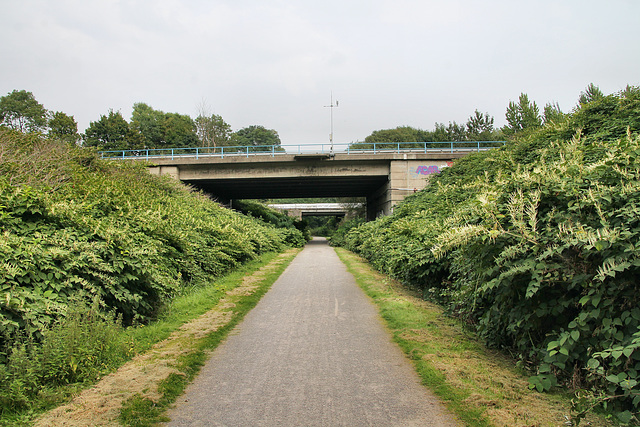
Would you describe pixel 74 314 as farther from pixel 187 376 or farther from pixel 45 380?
pixel 187 376

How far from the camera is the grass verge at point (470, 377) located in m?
3.75

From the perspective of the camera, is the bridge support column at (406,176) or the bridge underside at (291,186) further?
the bridge underside at (291,186)

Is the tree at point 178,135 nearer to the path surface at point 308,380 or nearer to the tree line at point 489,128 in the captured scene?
the tree line at point 489,128

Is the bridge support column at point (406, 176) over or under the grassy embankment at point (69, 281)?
over

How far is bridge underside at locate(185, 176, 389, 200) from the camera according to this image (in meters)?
33.2

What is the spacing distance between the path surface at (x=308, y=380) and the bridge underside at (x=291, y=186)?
25398 mm

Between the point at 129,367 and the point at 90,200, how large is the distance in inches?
194

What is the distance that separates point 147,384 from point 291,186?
33.3 metres

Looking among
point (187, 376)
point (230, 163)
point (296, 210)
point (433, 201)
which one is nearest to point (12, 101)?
point (296, 210)

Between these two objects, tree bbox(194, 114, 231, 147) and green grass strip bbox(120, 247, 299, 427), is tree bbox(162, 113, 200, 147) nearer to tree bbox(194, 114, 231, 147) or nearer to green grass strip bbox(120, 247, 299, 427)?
Answer: tree bbox(194, 114, 231, 147)

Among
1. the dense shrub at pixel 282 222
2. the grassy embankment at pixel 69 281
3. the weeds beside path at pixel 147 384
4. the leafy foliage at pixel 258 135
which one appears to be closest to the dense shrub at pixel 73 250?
the grassy embankment at pixel 69 281

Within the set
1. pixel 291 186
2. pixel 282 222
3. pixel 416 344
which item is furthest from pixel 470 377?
pixel 282 222

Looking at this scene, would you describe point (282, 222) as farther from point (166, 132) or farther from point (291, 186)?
point (166, 132)

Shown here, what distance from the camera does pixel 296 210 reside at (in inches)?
2625
